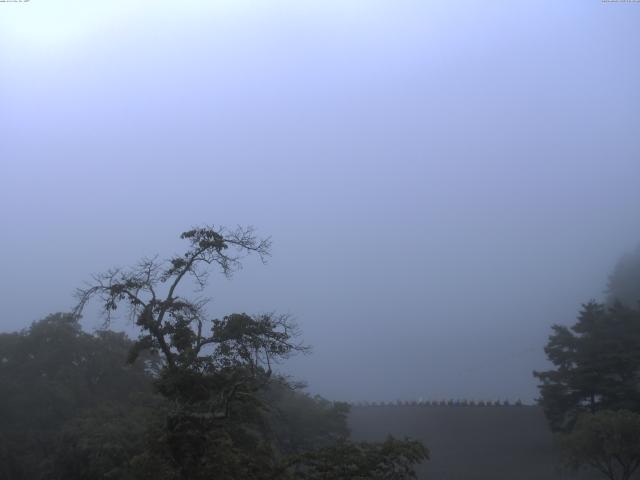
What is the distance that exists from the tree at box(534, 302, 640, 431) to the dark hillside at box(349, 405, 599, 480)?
2.22 meters

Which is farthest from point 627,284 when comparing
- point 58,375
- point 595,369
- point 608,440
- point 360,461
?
point 360,461

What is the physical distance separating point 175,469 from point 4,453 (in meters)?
15.8

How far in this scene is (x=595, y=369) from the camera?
3216 centimetres

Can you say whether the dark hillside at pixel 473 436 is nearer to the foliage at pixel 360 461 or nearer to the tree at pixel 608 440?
the tree at pixel 608 440

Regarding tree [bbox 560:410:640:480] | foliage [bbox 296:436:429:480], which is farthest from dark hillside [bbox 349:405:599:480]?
foliage [bbox 296:436:429:480]

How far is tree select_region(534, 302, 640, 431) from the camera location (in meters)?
31.3

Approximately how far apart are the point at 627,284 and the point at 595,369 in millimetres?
34858

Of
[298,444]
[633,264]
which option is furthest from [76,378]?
[633,264]

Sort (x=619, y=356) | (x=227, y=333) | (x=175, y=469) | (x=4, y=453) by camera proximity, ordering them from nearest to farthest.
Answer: (x=175, y=469), (x=227, y=333), (x=4, y=453), (x=619, y=356)

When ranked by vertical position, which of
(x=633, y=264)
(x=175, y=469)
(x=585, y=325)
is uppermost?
(x=633, y=264)

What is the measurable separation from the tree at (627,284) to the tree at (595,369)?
876 inches

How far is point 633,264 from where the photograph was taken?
71.1m

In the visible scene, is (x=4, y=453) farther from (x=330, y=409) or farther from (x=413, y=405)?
(x=413, y=405)

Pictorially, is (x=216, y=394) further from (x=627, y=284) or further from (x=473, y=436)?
(x=627, y=284)
